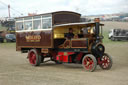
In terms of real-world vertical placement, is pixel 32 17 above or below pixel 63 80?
above

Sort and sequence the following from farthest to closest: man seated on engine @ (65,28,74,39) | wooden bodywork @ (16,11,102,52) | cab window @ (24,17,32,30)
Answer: cab window @ (24,17,32,30) < man seated on engine @ (65,28,74,39) < wooden bodywork @ (16,11,102,52)

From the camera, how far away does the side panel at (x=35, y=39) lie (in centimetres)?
1120

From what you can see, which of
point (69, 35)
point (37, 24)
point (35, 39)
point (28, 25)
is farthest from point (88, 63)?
point (28, 25)

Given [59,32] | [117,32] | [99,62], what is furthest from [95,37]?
[117,32]

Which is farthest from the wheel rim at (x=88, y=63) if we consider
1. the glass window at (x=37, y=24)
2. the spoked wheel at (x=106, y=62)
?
the glass window at (x=37, y=24)

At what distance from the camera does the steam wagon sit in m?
9.74

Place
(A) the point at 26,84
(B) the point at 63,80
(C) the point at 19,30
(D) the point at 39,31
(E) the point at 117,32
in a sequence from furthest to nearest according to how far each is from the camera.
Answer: (E) the point at 117,32, (C) the point at 19,30, (D) the point at 39,31, (B) the point at 63,80, (A) the point at 26,84

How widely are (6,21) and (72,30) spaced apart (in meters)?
47.5

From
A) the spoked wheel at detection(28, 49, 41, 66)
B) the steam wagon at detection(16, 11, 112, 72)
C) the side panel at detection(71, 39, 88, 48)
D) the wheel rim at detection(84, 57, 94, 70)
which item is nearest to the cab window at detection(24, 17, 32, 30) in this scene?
the steam wagon at detection(16, 11, 112, 72)

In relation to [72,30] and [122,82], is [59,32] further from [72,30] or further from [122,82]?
[122,82]

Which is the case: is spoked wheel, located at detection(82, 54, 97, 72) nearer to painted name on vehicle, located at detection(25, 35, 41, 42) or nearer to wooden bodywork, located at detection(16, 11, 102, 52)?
wooden bodywork, located at detection(16, 11, 102, 52)

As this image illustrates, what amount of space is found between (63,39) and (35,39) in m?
1.69

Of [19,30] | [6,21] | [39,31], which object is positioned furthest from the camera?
[6,21]

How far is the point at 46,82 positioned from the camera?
23.8 feet
